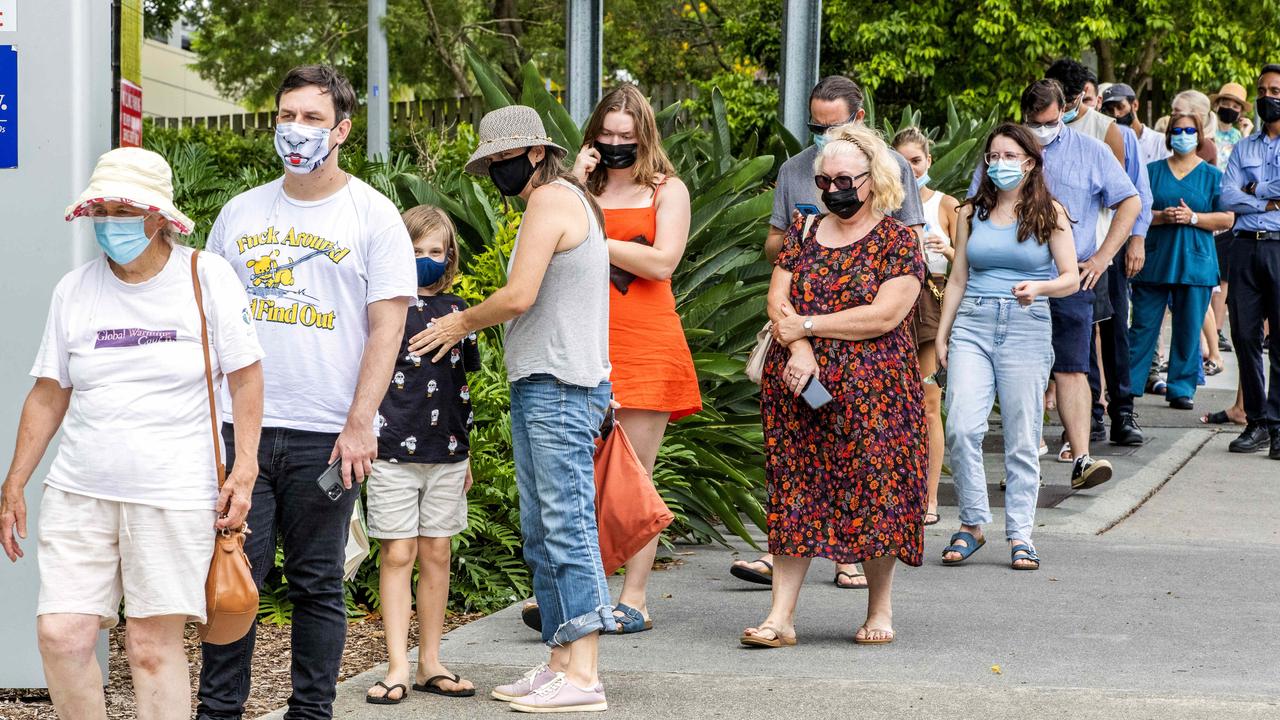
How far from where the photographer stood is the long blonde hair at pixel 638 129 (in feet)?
17.8

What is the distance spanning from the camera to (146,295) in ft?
12.4

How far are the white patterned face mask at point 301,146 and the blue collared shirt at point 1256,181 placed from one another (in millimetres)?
6835

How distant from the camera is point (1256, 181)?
9.43 metres

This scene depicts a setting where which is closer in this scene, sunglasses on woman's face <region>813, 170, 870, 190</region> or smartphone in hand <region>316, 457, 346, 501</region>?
smartphone in hand <region>316, 457, 346, 501</region>

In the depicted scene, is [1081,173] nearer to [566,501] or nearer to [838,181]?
[838,181]

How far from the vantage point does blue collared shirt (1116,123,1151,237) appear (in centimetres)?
855

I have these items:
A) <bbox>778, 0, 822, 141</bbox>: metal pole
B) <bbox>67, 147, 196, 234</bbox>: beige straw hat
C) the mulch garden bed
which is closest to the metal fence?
<bbox>778, 0, 822, 141</bbox>: metal pole

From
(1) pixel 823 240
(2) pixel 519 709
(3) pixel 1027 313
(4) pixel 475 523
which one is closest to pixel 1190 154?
(3) pixel 1027 313

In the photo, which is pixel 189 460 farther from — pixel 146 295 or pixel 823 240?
pixel 823 240

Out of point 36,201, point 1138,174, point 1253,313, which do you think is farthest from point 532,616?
point 1253,313

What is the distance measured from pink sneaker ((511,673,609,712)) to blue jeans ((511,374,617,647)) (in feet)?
0.44

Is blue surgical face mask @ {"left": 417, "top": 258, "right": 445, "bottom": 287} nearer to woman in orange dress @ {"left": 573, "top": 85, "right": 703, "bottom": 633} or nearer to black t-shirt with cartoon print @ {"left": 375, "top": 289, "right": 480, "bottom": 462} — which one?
black t-shirt with cartoon print @ {"left": 375, "top": 289, "right": 480, "bottom": 462}

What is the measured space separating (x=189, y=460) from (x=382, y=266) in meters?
0.74

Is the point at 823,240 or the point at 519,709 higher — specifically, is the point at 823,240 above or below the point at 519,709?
above
